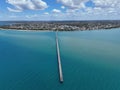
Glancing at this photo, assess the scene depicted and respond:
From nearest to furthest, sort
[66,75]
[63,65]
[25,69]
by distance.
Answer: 1. [66,75]
2. [25,69]
3. [63,65]

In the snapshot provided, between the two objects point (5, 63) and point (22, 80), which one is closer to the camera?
point (22, 80)

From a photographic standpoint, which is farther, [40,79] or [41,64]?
[41,64]

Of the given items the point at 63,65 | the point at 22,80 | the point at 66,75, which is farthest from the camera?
the point at 63,65

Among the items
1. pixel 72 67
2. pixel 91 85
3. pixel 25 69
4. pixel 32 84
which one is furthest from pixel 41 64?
pixel 91 85

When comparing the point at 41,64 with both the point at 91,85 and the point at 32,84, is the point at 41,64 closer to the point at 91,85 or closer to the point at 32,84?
the point at 32,84

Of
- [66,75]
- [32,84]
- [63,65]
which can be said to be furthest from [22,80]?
[63,65]

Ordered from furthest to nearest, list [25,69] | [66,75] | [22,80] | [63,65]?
[63,65] → [25,69] → [66,75] → [22,80]

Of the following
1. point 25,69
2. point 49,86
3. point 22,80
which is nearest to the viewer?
point 49,86

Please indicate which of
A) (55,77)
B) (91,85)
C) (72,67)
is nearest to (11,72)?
(55,77)

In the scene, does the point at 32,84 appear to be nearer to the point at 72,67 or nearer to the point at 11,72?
the point at 11,72
